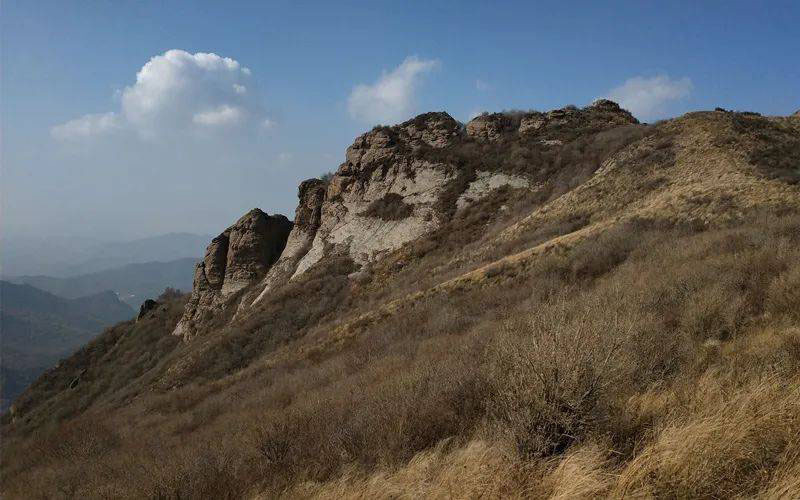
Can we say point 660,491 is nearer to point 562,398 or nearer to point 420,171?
point 562,398

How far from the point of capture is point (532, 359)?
4.38 m

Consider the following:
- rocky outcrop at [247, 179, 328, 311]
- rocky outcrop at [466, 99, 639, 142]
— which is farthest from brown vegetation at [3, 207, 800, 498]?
rocky outcrop at [466, 99, 639, 142]

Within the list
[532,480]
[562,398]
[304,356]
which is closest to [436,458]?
[532,480]

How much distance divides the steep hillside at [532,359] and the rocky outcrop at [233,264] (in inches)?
458

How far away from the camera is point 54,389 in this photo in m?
48.3

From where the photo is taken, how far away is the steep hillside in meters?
3.89

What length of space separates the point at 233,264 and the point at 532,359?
4261 cm

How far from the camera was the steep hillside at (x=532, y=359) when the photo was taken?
12.8ft

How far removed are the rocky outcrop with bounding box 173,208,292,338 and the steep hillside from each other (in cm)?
1164

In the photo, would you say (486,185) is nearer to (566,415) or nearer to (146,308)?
(566,415)

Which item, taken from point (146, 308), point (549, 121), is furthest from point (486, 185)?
point (146, 308)

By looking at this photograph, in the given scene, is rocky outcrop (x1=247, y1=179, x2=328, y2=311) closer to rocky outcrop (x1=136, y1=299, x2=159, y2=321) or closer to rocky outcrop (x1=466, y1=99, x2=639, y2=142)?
rocky outcrop (x1=466, y1=99, x2=639, y2=142)

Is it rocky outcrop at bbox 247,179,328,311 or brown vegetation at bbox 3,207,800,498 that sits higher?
rocky outcrop at bbox 247,179,328,311

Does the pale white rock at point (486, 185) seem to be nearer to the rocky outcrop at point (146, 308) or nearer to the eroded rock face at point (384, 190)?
the eroded rock face at point (384, 190)
